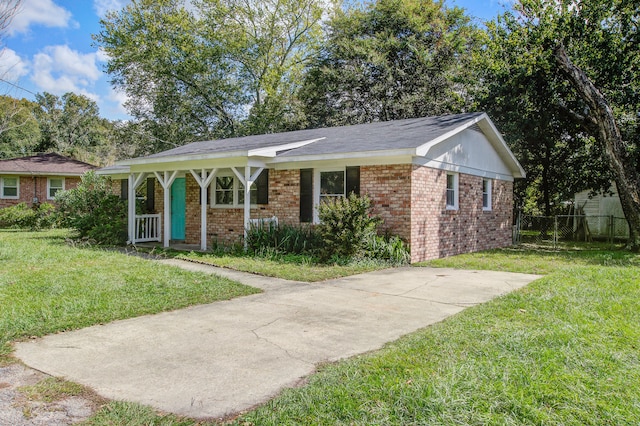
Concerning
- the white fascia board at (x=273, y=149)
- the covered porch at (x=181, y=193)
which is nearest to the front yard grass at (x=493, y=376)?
the white fascia board at (x=273, y=149)

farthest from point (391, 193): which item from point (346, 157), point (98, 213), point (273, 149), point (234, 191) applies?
point (98, 213)

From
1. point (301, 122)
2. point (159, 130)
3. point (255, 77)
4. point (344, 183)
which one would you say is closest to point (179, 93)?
point (159, 130)

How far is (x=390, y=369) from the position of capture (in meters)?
3.65

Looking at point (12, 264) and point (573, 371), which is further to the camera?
point (12, 264)

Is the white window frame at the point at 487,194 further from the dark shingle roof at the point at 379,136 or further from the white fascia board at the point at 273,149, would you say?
the white fascia board at the point at 273,149

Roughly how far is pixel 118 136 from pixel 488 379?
103ft

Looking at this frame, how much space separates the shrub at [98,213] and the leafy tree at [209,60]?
12.4 metres

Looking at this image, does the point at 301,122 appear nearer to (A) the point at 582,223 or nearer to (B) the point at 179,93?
(B) the point at 179,93

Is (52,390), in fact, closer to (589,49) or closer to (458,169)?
(458,169)

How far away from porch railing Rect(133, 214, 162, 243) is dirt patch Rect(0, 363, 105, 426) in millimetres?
11909

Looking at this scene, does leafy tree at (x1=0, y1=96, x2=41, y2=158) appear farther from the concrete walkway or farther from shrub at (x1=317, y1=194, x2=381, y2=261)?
the concrete walkway

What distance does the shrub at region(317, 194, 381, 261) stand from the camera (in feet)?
33.3

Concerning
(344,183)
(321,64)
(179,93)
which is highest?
(321,64)

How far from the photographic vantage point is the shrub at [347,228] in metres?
10.2
